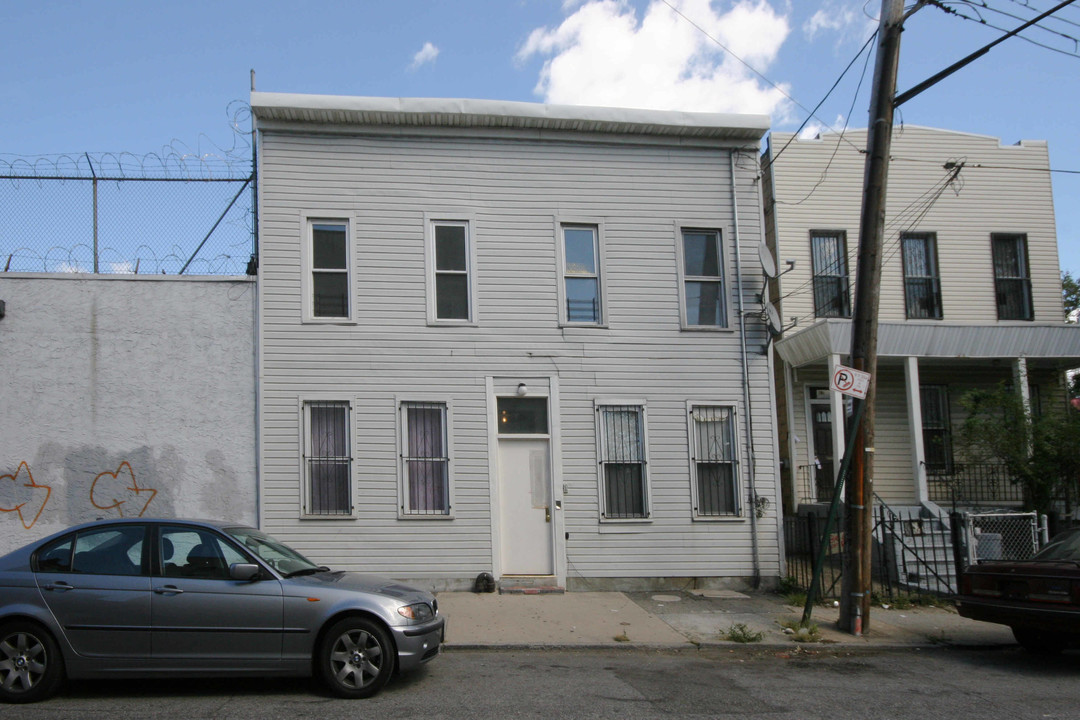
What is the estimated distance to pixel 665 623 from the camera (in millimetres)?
10836

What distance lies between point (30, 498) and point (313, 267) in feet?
16.2

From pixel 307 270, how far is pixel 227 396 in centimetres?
213

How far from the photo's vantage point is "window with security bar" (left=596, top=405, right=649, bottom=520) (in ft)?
42.8

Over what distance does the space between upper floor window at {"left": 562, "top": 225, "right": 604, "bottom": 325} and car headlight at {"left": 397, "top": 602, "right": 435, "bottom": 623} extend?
20.5 feet

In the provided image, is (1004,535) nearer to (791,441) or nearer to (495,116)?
(791,441)

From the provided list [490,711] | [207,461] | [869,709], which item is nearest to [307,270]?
[207,461]

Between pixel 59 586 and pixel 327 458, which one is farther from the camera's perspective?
pixel 327 458

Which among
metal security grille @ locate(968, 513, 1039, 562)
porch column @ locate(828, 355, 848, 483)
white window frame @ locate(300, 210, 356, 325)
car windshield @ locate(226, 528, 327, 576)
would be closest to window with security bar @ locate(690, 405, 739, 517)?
porch column @ locate(828, 355, 848, 483)

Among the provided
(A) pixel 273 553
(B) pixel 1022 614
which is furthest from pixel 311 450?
(B) pixel 1022 614

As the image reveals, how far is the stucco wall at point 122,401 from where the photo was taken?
39.4ft

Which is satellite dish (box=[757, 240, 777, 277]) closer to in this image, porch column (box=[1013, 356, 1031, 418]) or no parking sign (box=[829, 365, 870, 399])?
no parking sign (box=[829, 365, 870, 399])

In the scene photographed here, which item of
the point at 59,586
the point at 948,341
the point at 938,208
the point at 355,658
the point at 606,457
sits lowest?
the point at 355,658

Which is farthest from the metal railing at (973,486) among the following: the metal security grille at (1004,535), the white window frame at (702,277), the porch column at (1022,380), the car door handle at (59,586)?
the car door handle at (59,586)

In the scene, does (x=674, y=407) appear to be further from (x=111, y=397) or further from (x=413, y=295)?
(x=111, y=397)
